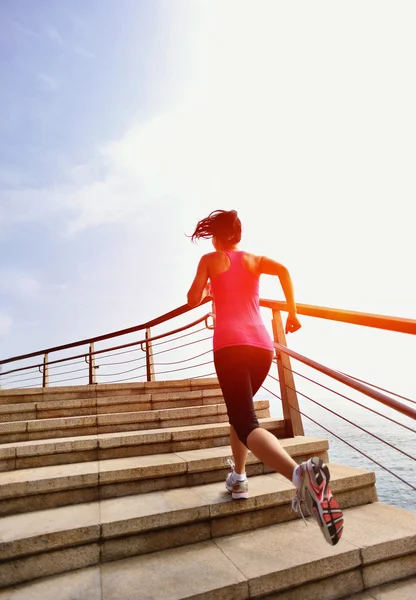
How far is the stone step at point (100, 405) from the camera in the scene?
12.8 ft

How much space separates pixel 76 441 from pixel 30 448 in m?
0.30

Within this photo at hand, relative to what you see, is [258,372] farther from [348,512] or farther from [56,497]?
[56,497]

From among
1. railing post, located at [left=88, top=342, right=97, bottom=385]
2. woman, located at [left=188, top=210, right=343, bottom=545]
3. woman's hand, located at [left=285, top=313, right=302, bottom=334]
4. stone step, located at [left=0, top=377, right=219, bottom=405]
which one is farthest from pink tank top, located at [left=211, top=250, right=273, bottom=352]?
railing post, located at [left=88, top=342, right=97, bottom=385]

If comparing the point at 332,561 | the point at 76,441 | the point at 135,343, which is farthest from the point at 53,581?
the point at 135,343

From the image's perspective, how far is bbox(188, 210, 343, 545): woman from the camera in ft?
6.54

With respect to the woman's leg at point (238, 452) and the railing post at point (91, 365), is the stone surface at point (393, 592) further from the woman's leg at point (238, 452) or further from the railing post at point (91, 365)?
the railing post at point (91, 365)

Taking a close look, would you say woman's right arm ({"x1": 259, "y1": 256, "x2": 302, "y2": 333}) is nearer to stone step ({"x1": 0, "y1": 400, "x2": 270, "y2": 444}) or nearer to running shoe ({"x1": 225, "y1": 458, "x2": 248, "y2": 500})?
running shoe ({"x1": 225, "y1": 458, "x2": 248, "y2": 500})

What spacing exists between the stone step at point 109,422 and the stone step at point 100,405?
0.41 m

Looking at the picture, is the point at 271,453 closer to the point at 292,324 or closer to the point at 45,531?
the point at 292,324

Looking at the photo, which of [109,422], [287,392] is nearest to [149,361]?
[109,422]

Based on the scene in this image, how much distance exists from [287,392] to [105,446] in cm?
154

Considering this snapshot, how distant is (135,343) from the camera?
257 inches

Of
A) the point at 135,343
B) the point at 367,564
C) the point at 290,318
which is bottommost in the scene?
the point at 367,564

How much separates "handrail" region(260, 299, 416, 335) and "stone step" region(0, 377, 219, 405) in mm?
2561
